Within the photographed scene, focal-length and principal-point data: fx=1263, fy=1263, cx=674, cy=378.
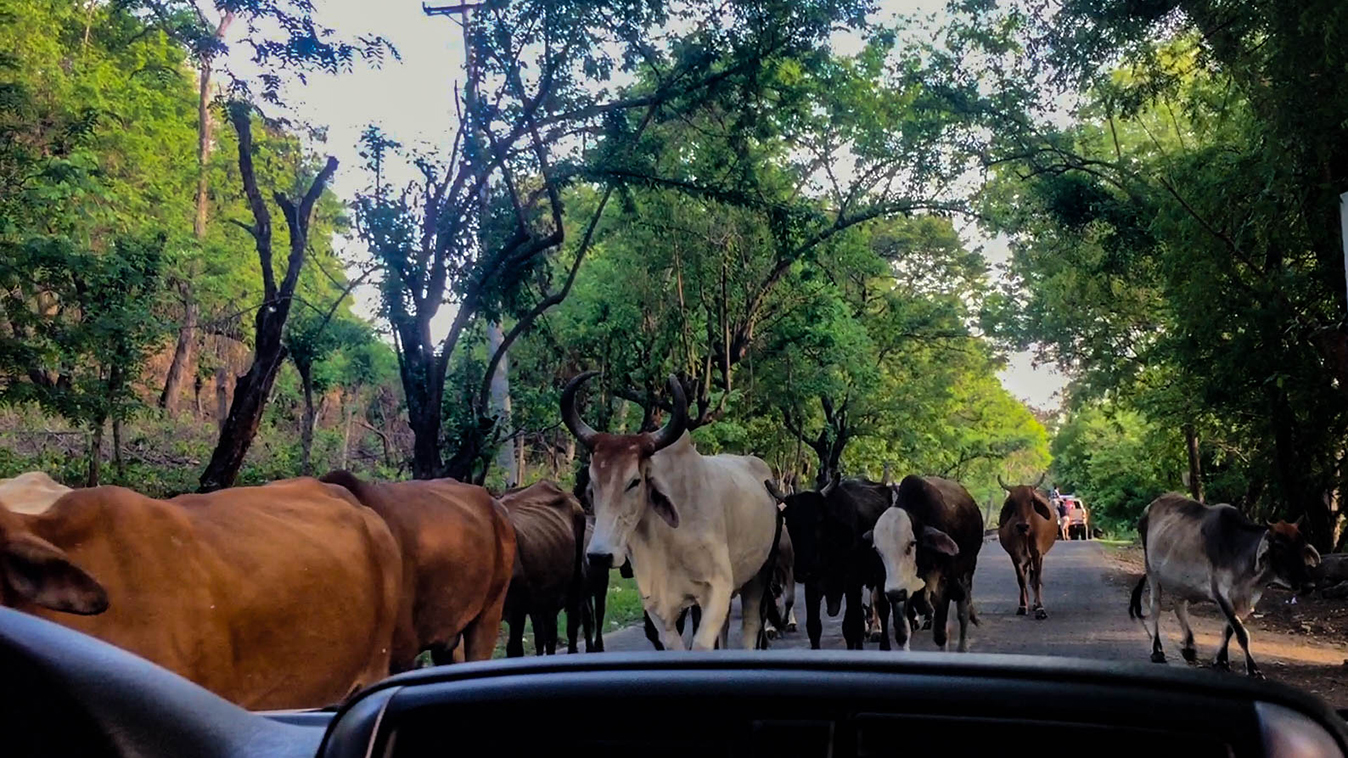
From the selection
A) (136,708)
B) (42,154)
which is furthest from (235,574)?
(42,154)

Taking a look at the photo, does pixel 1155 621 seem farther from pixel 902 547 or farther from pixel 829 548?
pixel 902 547

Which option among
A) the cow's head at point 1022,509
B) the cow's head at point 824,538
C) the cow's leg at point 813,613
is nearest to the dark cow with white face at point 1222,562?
the cow's head at point 824,538

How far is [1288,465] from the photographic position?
16328mm

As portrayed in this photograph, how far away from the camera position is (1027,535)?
51.3ft

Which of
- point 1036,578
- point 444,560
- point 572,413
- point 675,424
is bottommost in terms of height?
point 1036,578

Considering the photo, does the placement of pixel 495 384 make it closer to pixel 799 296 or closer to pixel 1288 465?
pixel 799 296

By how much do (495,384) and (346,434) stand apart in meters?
4.30

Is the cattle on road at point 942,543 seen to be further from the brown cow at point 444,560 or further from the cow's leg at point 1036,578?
the cow's leg at point 1036,578

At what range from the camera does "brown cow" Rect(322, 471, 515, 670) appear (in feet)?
21.1

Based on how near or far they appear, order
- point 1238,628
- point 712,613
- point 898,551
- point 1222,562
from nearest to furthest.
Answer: point 712,613
point 898,551
point 1238,628
point 1222,562

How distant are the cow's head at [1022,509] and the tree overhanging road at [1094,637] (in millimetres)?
1093

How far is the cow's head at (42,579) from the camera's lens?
3889 mm

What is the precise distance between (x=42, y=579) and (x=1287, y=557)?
10004 mm

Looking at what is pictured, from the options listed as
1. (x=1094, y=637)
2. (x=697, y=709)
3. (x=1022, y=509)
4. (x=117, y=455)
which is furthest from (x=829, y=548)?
(x=697, y=709)
